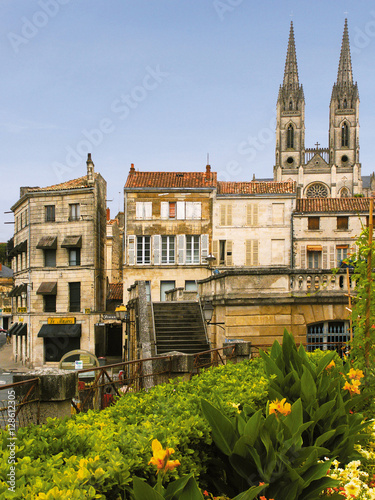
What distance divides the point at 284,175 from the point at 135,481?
89.1 meters

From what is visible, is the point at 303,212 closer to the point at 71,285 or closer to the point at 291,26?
the point at 71,285

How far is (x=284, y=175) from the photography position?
88.9 metres

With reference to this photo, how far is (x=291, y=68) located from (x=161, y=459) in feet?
329

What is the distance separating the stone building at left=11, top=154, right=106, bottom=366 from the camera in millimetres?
33281

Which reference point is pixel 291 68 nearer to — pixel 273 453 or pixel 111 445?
pixel 273 453

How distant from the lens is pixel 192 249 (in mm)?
32938

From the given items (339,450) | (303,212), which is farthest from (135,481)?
(303,212)

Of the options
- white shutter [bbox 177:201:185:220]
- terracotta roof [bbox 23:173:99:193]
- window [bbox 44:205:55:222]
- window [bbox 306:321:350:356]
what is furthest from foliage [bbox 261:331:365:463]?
window [bbox 44:205:55:222]

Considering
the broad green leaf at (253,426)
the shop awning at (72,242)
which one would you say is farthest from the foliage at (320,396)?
the shop awning at (72,242)

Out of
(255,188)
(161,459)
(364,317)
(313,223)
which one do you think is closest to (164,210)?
(255,188)

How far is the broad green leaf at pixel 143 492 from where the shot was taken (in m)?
2.82

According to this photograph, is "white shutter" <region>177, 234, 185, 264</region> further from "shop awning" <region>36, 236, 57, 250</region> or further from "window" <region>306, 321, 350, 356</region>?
"window" <region>306, 321, 350, 356</region>

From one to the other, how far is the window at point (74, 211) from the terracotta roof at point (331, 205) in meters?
15.0

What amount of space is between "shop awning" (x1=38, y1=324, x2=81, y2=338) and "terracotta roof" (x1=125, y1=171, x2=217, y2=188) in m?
10.0
